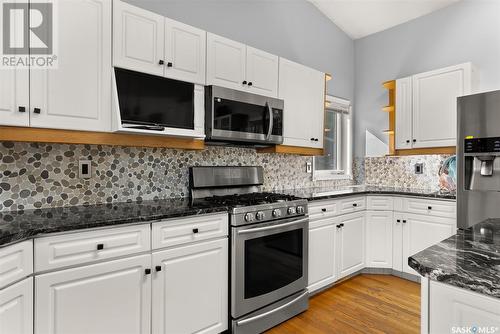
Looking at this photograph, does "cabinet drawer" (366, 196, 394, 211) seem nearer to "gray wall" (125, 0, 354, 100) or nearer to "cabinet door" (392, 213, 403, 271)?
"cabinet door" (392, 213, 403, 271)

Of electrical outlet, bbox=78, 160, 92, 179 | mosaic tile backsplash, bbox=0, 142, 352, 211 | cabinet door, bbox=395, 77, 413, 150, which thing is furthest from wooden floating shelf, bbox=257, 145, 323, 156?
electrical outlet, bbox=78, 160, 92, 179

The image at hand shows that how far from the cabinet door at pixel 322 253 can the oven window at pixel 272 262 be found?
0.25 metres

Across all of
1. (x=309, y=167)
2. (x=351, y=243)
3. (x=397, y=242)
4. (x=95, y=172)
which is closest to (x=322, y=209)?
(x=351, y=243)

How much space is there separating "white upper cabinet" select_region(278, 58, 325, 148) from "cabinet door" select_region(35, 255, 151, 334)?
6.03 feet

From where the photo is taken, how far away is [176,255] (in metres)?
1.79

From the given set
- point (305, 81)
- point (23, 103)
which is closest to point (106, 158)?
point (23, 103)

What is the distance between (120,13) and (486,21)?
3711 mm

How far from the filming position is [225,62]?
7.87 feet

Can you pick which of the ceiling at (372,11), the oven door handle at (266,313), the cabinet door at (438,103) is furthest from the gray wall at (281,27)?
the oven door handle at (266,313)

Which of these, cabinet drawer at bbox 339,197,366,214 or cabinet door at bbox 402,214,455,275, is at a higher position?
cabinet drawer at bbox 339,197,366,214

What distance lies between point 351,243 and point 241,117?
6.14ft

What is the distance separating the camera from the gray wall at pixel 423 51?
316 cm

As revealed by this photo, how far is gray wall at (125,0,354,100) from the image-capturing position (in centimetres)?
261

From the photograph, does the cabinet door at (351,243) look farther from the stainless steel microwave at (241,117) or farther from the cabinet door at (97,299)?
the cabinet door at (97,299)
